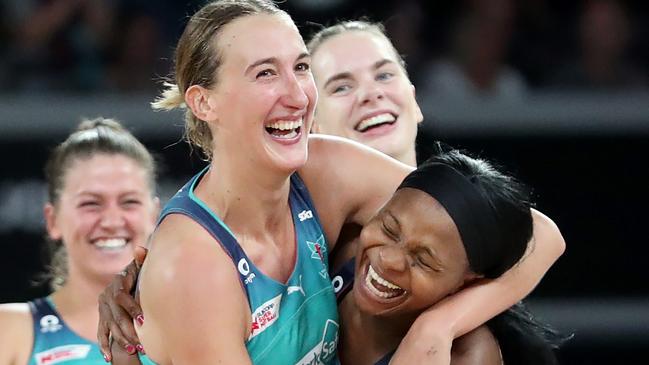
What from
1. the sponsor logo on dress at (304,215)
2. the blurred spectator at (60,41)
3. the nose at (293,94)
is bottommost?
the sponsor logo on dress at (304,215)

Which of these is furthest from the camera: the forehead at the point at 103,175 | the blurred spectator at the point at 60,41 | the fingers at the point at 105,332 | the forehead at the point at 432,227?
the blurred spectator at the point at 60,41

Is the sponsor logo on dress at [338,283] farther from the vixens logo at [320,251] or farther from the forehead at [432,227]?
the forehead at [432,227]

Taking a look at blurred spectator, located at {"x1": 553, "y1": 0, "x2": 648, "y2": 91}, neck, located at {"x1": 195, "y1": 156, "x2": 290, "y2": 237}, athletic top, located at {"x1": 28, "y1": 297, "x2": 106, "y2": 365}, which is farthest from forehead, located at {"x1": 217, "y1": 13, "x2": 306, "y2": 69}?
blurred spectator, located at {"x1": 553, "y1": 0, "x2": 648, "y2": 91}

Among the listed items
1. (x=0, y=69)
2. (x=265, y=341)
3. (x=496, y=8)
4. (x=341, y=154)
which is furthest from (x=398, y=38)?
(x=265, y=341)

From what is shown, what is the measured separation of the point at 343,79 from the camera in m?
4.01

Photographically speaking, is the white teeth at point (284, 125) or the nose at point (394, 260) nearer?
the nose at point (394, 260)

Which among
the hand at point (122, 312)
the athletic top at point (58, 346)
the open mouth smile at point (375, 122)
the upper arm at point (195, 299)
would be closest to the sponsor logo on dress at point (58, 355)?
the athletic top at point (58, 346)

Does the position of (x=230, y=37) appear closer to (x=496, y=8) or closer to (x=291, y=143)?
(x=291, y=143)

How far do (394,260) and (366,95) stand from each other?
1122 mm

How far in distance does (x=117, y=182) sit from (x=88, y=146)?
17 centimetres

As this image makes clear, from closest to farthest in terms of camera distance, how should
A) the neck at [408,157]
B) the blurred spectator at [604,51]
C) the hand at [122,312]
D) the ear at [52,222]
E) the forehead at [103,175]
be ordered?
1. the hand at [122,312]
2. the neck at [408,157]
3. the forehead at [103,175]
4. the ear at [52,222]
5. the blurred spectator at [604,51]

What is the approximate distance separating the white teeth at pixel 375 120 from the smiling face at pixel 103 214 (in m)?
0.80

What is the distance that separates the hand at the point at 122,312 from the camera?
3.15 meters

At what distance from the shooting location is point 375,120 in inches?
155
